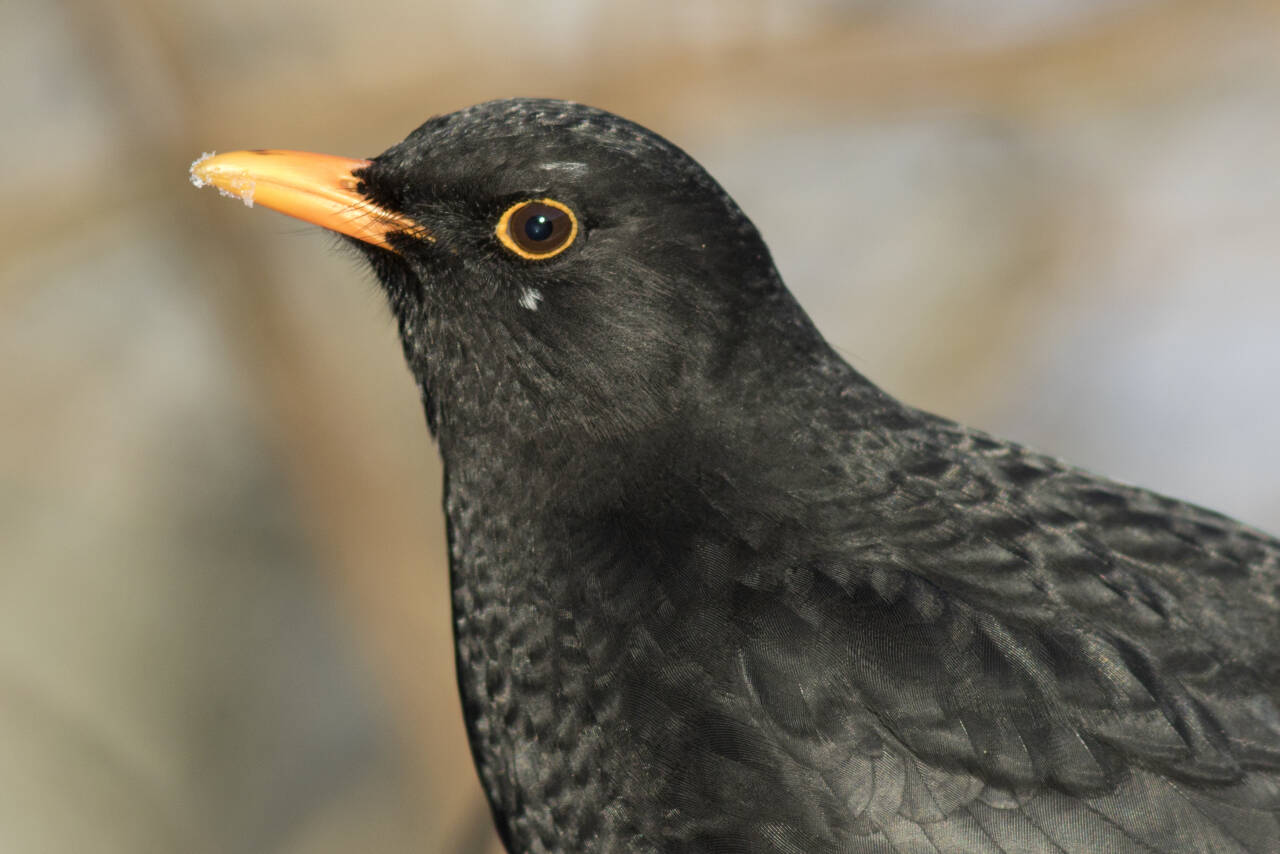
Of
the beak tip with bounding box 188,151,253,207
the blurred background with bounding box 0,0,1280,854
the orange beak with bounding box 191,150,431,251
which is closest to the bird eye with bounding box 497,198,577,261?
the orange beak with bounding box 191,150,431,251

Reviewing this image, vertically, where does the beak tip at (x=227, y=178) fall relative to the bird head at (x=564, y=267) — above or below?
below

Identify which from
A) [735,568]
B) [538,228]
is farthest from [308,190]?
[735,568]

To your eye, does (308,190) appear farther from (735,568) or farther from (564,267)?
(735,568)

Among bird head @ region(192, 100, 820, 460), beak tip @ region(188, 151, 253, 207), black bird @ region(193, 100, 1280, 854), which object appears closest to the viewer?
black bird @ region(193, 100, 1280, 854)

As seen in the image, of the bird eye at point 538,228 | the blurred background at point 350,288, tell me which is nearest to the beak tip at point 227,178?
the bird eye at point 538,228

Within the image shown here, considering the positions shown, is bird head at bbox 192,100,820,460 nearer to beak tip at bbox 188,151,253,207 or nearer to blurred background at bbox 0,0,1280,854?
beak tip at bbox 188,151,253,207

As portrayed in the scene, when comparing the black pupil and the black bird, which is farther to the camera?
the black pupil

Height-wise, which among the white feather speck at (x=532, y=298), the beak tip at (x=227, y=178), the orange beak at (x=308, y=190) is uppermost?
the white feather speck at (x=532, y=298)

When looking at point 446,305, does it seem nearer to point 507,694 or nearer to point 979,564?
point 507,694

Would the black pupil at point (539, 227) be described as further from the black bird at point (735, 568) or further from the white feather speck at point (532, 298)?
the white feather speck at point (532, 298)
